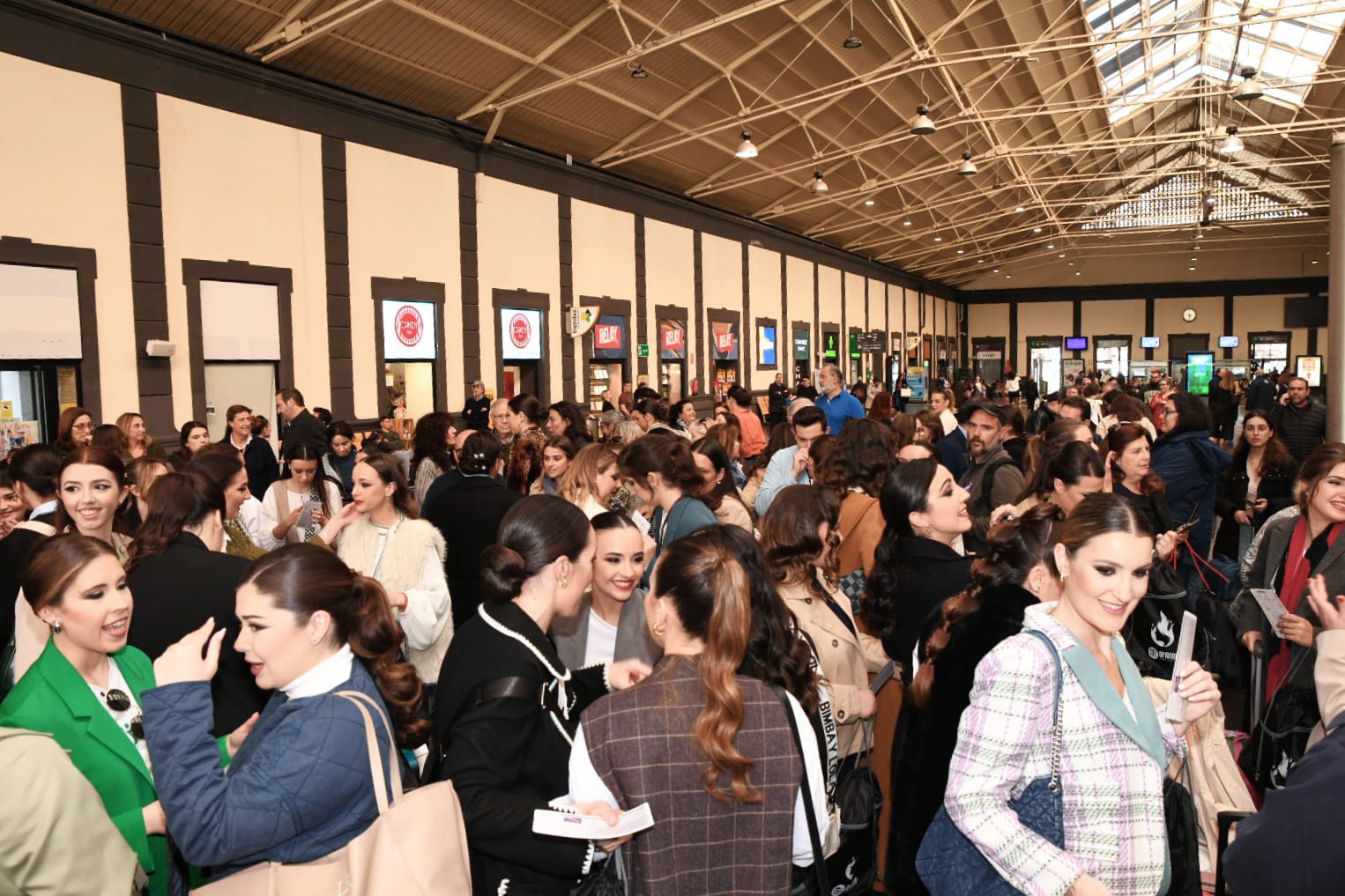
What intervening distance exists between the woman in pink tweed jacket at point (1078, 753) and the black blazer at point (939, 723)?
1.23ft

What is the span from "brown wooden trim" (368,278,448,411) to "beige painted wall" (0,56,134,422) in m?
3.24

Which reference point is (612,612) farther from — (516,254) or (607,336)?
(607,336)

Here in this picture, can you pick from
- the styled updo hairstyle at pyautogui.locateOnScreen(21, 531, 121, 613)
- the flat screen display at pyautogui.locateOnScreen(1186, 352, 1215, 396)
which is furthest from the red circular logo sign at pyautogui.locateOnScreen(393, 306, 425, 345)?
the flat screen display at pyautogui.locateOnScreen(1186, 352, 1215, 396)

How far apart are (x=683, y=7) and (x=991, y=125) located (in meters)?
10.2

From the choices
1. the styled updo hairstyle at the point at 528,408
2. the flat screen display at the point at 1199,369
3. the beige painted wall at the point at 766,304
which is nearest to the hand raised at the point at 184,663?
the styled updo hairstyle at the point at 528,408

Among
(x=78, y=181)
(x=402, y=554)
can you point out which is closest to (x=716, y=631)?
(x=402, y=554)

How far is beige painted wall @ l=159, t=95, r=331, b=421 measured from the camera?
31.6 ft

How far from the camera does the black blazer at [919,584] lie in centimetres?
314

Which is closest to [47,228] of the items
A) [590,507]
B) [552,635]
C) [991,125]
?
[590,507]

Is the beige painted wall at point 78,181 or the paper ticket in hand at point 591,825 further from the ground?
the beige painted wall at point 78,181

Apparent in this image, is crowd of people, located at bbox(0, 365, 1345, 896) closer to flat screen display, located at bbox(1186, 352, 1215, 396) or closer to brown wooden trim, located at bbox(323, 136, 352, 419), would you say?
brown wooden trim, located at bbox(323, 136, 352, 419)

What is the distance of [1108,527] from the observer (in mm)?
1994

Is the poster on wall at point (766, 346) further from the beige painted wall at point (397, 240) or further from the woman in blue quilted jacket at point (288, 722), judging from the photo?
the woman in blue quilted jacket at point (288, 722)

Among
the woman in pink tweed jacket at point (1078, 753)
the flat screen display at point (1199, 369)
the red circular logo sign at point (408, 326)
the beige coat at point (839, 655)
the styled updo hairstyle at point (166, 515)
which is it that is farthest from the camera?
the flat screen display at point (1199, 369)
